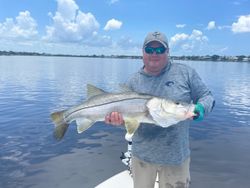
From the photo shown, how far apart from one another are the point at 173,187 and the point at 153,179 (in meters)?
0.33

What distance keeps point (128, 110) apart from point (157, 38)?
1.14 m

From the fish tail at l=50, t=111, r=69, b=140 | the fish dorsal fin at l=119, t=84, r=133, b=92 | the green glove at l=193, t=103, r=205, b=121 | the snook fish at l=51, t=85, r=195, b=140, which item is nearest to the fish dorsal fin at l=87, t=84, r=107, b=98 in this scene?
the snook fish at l=51, t=85, r=195, b=140

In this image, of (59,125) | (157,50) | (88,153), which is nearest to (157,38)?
(157,50)

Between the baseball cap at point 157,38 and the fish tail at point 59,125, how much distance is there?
178 cm

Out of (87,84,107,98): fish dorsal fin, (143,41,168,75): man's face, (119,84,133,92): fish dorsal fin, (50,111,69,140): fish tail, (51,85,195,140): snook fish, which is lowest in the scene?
(50,111,69,140): fish tail

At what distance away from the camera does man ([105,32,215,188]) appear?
4598mm

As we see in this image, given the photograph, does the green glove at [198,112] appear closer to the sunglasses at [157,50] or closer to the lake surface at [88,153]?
the sunglasses at [157,50]

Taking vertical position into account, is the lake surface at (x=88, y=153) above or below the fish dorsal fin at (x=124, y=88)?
below

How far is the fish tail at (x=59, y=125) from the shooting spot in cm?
507

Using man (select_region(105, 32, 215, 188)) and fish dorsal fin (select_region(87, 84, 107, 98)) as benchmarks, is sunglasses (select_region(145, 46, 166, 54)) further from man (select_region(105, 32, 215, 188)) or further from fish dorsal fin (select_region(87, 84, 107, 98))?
fish dorsal fin (select_region(87, 84, 107, 98))

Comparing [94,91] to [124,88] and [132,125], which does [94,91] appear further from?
[132,125]

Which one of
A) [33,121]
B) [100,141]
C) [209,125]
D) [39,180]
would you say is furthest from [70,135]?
[209,125]

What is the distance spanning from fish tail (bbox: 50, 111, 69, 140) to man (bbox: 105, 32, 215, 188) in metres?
0.83

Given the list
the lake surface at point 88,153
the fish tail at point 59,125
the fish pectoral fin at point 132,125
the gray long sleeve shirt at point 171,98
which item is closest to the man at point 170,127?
the gray long sleeve shirt at point 171,98
